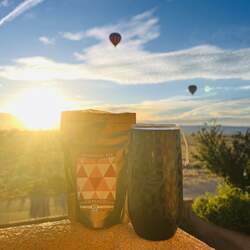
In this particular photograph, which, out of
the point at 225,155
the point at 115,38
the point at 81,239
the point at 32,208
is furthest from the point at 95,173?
the point at 115,38

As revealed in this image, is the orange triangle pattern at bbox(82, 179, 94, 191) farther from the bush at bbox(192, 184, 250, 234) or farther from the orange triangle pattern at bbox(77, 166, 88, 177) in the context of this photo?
the bush at bbox(192, 184, 250, 234)

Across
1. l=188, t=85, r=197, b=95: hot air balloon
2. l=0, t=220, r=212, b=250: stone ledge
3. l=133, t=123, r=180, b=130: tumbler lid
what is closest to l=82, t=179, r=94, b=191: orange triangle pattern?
l=0, t=220, r=212, b=250: stone ledge

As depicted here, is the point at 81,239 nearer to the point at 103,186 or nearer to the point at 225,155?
the point at 103,186

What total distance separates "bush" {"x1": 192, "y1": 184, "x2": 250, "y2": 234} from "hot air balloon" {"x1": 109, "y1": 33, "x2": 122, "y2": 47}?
45.3 ft

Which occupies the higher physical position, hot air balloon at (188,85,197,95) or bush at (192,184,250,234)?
hot air balloon at (188,85,197,95)

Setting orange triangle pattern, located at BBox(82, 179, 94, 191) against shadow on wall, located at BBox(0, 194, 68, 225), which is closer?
orange triangle pattern, located at BBox(82, 179, 94, 191)

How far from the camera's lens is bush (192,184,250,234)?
171 inches

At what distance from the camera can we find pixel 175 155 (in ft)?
3.86

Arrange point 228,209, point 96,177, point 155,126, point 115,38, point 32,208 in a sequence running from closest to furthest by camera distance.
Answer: point 155,126 → point 96,177 → point 228,209 → point 32,208 → point 115,38

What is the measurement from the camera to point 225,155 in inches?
209

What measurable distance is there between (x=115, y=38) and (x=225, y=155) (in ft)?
45.5

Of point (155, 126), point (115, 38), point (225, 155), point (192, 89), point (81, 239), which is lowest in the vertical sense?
point (81, 239)

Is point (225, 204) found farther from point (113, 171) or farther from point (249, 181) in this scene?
point (113, 171)

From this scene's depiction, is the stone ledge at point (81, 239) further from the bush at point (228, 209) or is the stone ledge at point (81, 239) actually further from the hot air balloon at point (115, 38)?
the hot air balloon at point (115, 38)
